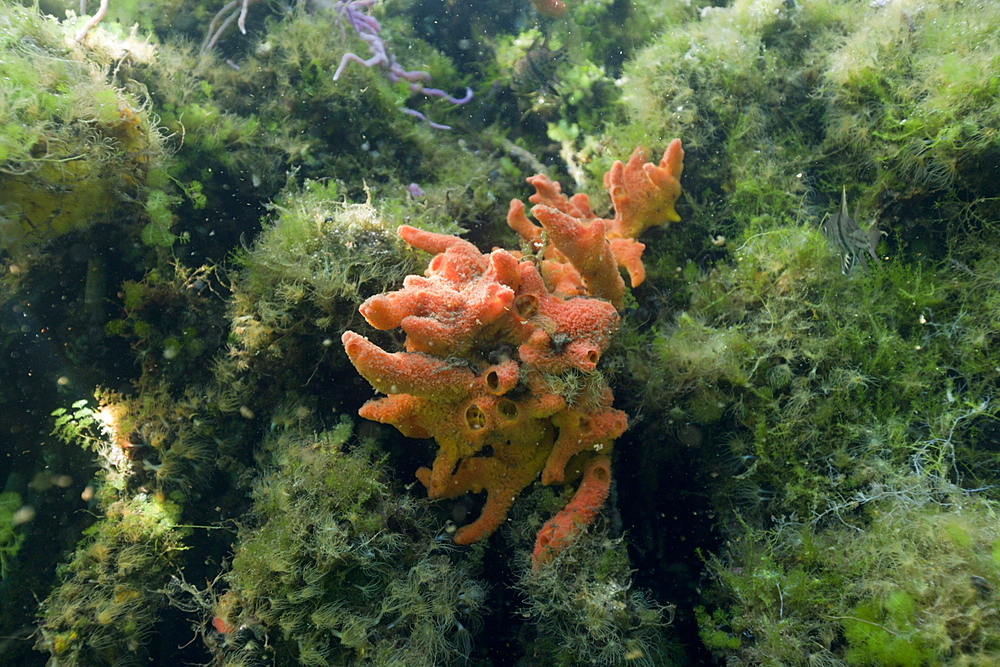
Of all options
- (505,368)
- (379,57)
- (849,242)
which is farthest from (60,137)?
(849,242)

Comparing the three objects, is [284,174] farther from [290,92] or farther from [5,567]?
[5,567]

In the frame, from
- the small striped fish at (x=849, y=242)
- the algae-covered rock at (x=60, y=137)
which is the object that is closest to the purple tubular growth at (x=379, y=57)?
the algae-covered rock at (x=60, y=137)

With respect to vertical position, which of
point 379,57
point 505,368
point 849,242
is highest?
point 849,242

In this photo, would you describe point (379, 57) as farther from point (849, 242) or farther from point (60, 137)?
point (849, 242)

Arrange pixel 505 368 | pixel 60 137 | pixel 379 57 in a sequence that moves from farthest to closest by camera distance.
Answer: pixel 379 57
pixel 60 137
pixel 505 368

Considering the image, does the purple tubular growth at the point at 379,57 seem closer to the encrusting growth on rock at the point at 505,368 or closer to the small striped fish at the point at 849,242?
the encrusting growth on rock at the point at 505,368

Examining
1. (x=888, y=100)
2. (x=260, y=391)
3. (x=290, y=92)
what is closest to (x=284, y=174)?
(x=290, y=92)
